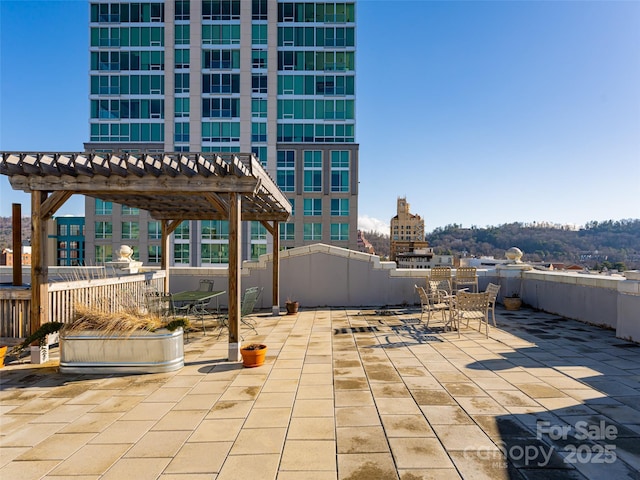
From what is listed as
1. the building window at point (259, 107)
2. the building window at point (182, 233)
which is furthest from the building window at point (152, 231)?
the building window at point (259, 107)

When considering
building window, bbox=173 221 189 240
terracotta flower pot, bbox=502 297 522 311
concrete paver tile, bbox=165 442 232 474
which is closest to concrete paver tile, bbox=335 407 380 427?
concrete paver tile, bbox=165 442 232 474

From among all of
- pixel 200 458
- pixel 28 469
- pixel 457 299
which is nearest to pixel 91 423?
pixel 28 469

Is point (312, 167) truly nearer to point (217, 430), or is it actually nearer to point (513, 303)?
point (513, 303)

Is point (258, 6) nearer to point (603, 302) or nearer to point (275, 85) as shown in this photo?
point (275, 85)

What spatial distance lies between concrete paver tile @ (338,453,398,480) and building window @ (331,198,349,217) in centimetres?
3432

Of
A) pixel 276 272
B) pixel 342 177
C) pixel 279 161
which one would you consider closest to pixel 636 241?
pixel 342 177

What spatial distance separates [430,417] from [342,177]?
34013mm

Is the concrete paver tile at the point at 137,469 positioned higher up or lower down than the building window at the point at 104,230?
lower down

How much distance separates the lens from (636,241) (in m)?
74.3

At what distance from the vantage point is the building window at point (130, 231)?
37.5m

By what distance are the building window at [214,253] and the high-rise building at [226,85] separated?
10 centimetres

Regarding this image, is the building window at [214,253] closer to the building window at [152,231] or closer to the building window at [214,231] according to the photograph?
the building window at [214,231]

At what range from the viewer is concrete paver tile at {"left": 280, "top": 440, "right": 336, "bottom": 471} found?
2.88 m

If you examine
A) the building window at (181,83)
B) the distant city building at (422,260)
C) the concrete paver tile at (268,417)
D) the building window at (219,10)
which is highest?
the building window at (219,10)
